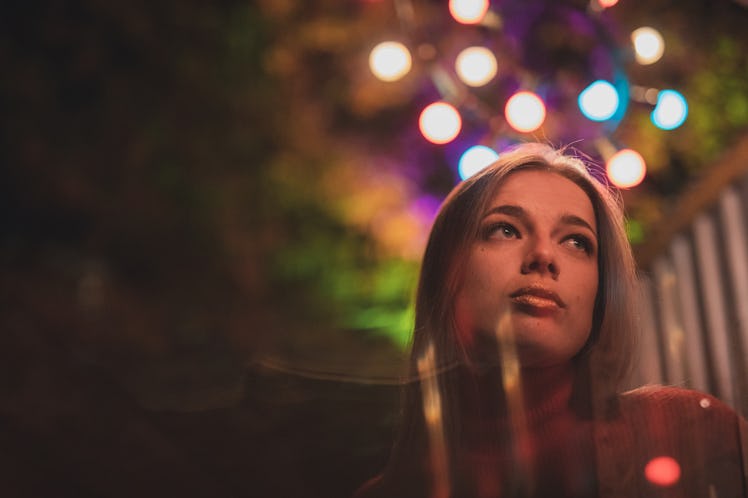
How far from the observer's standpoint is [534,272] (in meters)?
0.71

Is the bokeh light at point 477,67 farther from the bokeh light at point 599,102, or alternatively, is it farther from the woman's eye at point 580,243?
the woman's eye at point 580,243

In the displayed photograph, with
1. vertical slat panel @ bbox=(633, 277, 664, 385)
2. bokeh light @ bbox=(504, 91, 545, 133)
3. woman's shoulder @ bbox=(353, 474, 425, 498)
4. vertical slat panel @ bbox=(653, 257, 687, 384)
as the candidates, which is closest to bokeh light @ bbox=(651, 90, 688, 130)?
bokeh light @ bbox=(504, 91, 545, 133)

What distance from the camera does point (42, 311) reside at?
1499 millimetres

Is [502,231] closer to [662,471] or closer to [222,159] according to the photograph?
[662,471]

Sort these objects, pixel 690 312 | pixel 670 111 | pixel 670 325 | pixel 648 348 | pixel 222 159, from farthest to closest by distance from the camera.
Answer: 1. pixel 222 159
2. pixel 670 111
3. pixel 690 312
4. pixel 670 325
5. pixel 648 348

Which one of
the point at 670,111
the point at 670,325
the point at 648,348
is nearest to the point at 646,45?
the point at 670,111

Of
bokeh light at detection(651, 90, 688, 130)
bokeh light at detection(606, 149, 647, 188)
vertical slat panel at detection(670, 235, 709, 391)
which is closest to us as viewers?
vertical slat panel at detection(670, 235, 709, 391)

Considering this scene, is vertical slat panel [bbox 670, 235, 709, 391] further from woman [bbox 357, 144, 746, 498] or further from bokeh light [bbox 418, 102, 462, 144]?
bokeh light [bbox 418, 102, 462, 144]

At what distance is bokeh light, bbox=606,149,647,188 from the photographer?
1.40 m

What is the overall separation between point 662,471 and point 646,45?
4.43 ft

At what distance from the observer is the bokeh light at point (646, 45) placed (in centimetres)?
180

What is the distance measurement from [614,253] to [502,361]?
16 centimetres

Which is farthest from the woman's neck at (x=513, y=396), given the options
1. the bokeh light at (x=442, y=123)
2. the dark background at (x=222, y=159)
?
the bokeh light at (x=442, y=123)

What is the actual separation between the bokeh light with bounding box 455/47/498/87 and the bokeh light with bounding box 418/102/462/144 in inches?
4.0
